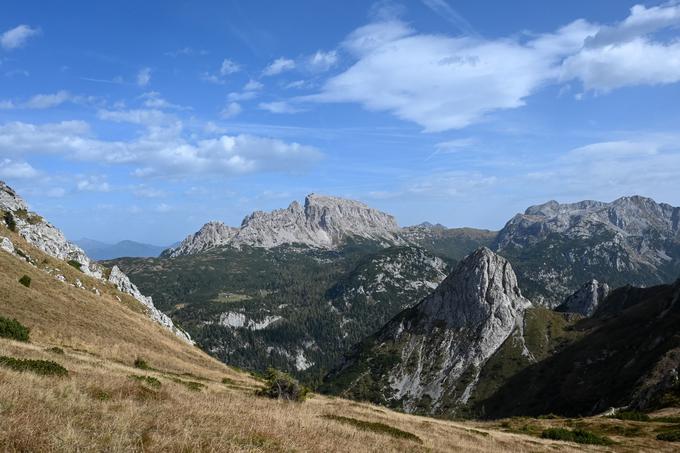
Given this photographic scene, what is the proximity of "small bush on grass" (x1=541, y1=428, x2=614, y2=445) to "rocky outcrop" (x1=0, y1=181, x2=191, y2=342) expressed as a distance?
7299 centimetres

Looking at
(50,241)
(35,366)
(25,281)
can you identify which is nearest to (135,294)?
(50,241)

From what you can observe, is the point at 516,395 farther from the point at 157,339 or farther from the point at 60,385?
the point at 60,385

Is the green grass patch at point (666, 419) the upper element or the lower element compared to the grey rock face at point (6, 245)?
lower

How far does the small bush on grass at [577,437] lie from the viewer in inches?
1433

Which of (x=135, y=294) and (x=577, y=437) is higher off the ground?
(x=135, y=294)

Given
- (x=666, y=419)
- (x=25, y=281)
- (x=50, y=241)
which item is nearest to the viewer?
(x=666, y=419)

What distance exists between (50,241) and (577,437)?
103 metres

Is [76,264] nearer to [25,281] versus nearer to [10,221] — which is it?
[10,221]

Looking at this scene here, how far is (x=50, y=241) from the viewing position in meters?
97.7

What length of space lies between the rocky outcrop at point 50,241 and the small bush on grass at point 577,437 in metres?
73.0

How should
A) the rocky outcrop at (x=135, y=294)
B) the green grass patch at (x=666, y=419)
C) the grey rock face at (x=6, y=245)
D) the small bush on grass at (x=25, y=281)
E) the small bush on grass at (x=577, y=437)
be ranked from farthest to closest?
the rocky outcrop at (x=135, y=294)
the grey rock face at (x=6, y=245)
the small bush on grass at (x=25, y=281)
the green grass patch at (x=666, y=419)
the small bush on grass at (x=577, y=437)

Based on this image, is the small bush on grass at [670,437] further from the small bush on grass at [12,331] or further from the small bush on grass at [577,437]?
the small bush on grass at [12,331]

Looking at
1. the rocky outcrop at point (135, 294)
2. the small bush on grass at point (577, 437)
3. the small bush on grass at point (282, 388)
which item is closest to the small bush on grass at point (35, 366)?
the small bush on grass at point (282, 388)

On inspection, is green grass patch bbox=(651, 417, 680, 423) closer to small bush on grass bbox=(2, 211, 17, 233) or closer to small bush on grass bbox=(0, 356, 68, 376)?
small bush on grass bbox=(0, 356, 68, 376)
